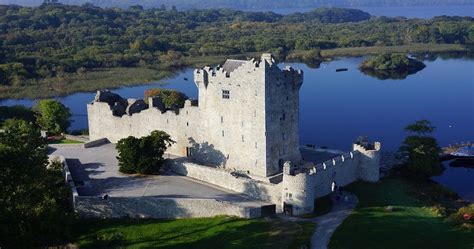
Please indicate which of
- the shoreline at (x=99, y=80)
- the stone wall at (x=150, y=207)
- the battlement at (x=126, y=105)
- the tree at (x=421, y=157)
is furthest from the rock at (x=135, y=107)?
the shoreline at (x=99, y=80)

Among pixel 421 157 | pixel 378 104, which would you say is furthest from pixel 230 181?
pixel 378 104

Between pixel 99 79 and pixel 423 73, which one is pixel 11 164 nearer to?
pixel 99 79

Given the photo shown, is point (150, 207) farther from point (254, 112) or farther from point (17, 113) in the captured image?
point (17, 113)

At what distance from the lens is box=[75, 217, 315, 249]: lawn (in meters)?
29.6

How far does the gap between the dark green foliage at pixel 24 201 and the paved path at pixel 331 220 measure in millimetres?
12718

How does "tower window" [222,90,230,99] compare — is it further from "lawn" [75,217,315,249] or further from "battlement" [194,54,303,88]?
"lawn" [75,217,315,249]

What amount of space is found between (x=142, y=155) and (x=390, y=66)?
3181 inches

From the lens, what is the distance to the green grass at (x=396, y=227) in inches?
1147

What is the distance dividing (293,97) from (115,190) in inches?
506

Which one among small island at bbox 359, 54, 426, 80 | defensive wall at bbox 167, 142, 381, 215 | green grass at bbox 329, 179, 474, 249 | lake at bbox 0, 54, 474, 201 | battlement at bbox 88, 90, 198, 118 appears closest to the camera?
green grass at bbox 329, 179, 474, 249

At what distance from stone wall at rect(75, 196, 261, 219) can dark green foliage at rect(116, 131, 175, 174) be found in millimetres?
6022

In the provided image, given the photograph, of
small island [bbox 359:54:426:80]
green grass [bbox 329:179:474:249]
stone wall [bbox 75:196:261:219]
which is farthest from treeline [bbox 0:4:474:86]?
green grass [bbox 329:179:474:249]

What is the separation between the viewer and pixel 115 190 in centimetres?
3641

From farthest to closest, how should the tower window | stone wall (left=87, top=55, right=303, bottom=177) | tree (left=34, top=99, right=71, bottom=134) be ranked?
tree (left=34, top=99, right=71, bottom=134) → the tower window → stone wall (left=87, top=55, right=303, bottom=177)
